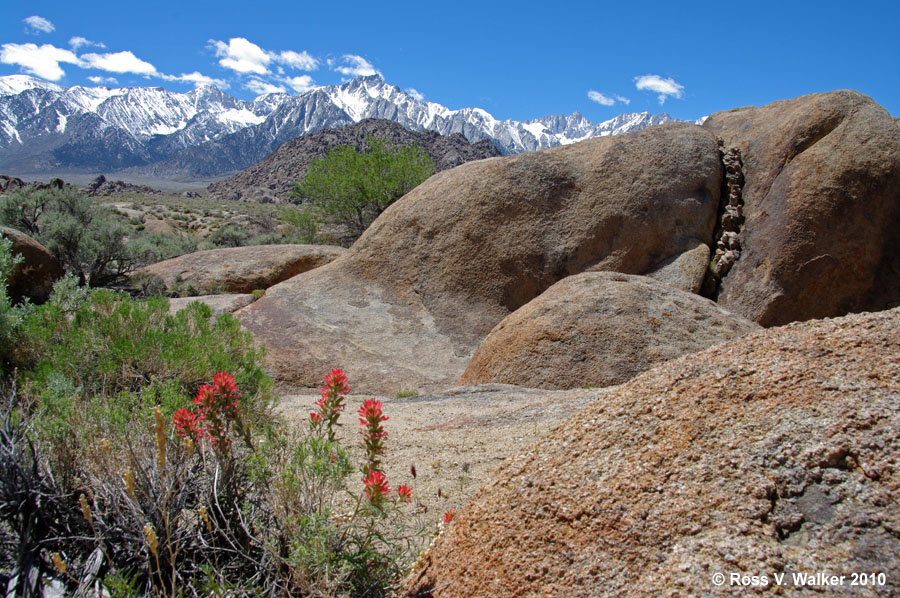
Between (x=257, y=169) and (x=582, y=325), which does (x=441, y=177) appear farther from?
(x=257, y=169)

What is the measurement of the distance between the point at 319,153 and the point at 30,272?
346 feet

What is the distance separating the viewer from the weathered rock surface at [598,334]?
22.1 feet

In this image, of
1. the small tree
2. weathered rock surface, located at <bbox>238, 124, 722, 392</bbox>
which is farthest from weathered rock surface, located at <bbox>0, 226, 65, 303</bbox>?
the small tree

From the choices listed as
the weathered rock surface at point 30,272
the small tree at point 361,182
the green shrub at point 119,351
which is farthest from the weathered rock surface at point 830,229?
the small tree at point 361,182

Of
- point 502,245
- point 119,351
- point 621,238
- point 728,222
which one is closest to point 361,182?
point 502,245

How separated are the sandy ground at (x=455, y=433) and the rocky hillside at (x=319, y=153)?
3796 inches

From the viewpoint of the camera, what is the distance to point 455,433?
461 cm

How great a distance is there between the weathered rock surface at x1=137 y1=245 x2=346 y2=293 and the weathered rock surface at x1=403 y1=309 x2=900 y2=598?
467 inches

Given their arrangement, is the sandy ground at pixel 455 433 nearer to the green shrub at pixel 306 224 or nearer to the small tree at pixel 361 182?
the small tree at pixel 361 182

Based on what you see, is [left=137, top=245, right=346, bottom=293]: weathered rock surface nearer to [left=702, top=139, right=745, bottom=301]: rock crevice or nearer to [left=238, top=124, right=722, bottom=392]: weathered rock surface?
[left=238, top=124, right=722, bottom=392]: weathered rock surface

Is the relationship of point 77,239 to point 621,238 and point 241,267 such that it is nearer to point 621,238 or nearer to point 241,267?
point 241,267

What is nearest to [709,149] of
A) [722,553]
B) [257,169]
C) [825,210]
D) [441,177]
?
[825,210]

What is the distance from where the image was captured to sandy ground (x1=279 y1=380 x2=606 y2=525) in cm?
356

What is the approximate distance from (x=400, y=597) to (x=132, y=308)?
5.26m
